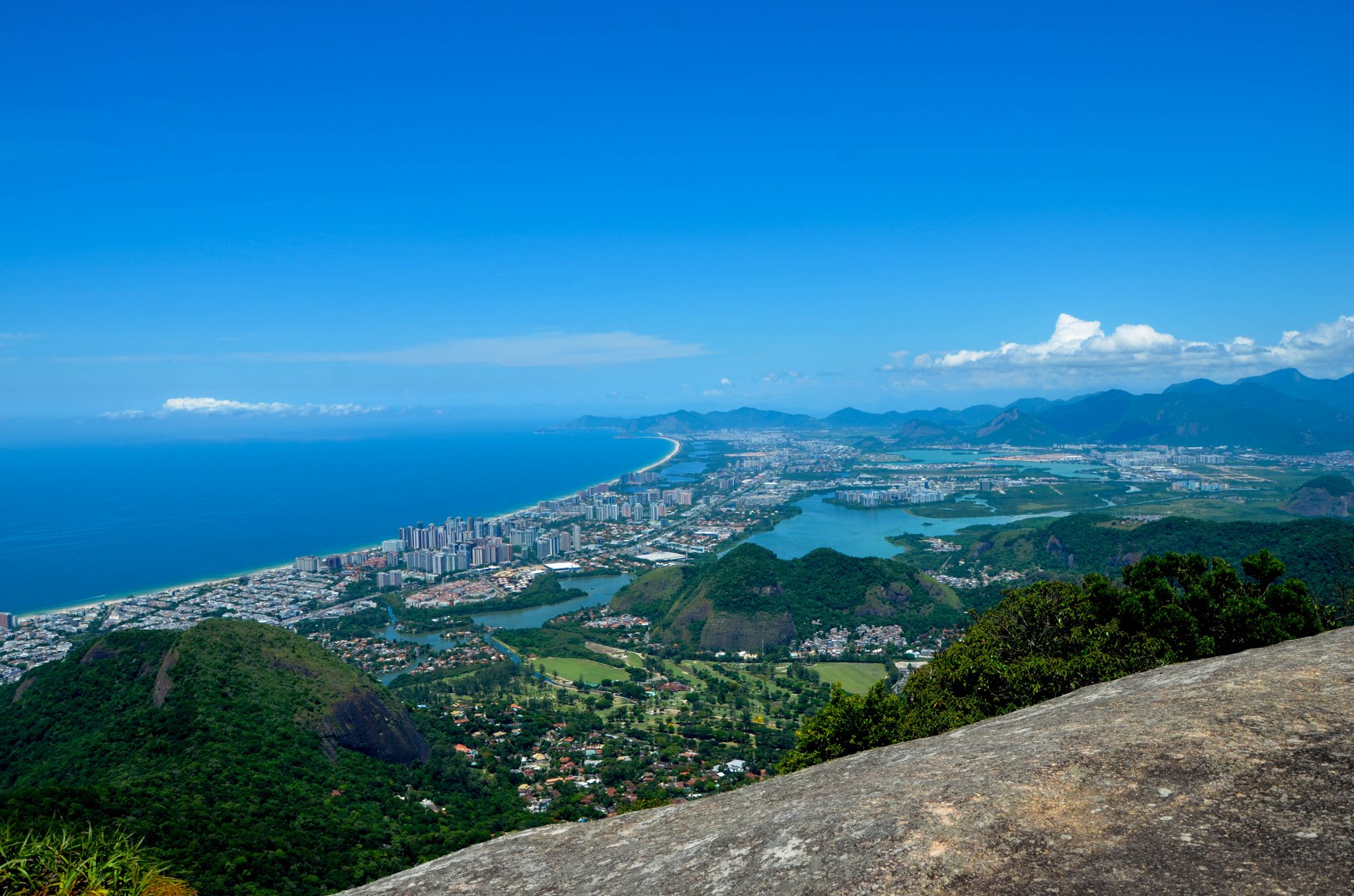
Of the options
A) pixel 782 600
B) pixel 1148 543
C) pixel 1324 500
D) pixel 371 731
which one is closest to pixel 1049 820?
pixel 371 731

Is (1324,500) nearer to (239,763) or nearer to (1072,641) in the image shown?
(1072,641)

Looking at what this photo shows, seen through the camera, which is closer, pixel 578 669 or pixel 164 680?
pixel 164 680

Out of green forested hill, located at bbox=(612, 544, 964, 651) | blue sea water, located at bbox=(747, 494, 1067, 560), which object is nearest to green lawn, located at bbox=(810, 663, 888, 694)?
green forested hill, located at bbox=(612, 544, 964, 651)

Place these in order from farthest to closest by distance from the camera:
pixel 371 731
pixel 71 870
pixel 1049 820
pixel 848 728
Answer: pixel 371 731 < pixel 848 728 < pixel 71 870 < pixel 1049 820

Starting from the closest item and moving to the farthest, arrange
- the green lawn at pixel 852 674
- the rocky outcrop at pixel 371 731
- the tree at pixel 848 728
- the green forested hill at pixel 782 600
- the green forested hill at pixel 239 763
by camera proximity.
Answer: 1. the tree at pixel 848 728
2. the green forested hill at pixel 239 763
3. the rocky outcrop at pixel 371 731
4. the green lawn at pixel 852 674
5. the green forested hill at pixel 782 600

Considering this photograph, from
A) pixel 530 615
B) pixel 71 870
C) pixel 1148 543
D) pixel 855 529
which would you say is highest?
pixel 71 870

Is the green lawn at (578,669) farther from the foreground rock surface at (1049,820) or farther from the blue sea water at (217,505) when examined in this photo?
the blue sea water at (217,505)

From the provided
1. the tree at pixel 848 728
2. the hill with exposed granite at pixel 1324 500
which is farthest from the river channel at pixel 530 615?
the hill with exposed granite at pixel 1324 500

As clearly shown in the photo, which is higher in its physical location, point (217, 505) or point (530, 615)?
point (217, 505)
